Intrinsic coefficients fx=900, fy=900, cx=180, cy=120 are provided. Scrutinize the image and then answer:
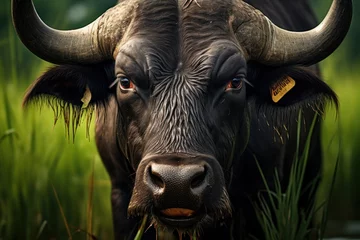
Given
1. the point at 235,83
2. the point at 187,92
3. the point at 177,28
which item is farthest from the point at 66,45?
the point at 235,83

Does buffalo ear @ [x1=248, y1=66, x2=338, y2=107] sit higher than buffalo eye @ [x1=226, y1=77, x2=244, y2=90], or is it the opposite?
buffalo eye @ [x1=226, y1=77, x2=244, y2=90]

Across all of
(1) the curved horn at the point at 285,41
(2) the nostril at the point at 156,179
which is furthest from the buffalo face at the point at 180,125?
(1) the curved horn at the point at 285,41

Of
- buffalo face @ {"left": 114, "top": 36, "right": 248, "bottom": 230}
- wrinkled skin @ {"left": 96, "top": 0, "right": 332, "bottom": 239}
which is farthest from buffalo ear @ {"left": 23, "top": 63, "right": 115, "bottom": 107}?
buffalo face @ {"left": 114, "top": 36, "right": 248, "bottom": 230}

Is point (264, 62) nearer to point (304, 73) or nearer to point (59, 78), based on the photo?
point (304, 73)

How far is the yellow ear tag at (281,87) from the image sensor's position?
16.4 feet

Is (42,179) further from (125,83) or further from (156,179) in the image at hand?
(156,179)

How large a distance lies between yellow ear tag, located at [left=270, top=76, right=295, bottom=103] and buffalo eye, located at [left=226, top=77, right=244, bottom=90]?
0.36 metres

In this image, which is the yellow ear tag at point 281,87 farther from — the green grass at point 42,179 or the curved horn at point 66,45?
the green grass at point 42,179

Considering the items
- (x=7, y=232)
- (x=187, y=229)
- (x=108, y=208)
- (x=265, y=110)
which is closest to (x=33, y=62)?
(x=108, y=208)

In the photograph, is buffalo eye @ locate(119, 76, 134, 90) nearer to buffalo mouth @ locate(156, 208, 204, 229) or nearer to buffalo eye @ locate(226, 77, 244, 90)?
buffalo eye @ locate(226, 77, 244, 90)

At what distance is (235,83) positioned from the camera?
470cm

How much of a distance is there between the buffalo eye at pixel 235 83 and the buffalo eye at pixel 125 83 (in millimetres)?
503

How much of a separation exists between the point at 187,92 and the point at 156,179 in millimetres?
521

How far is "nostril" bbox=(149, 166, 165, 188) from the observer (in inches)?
164
